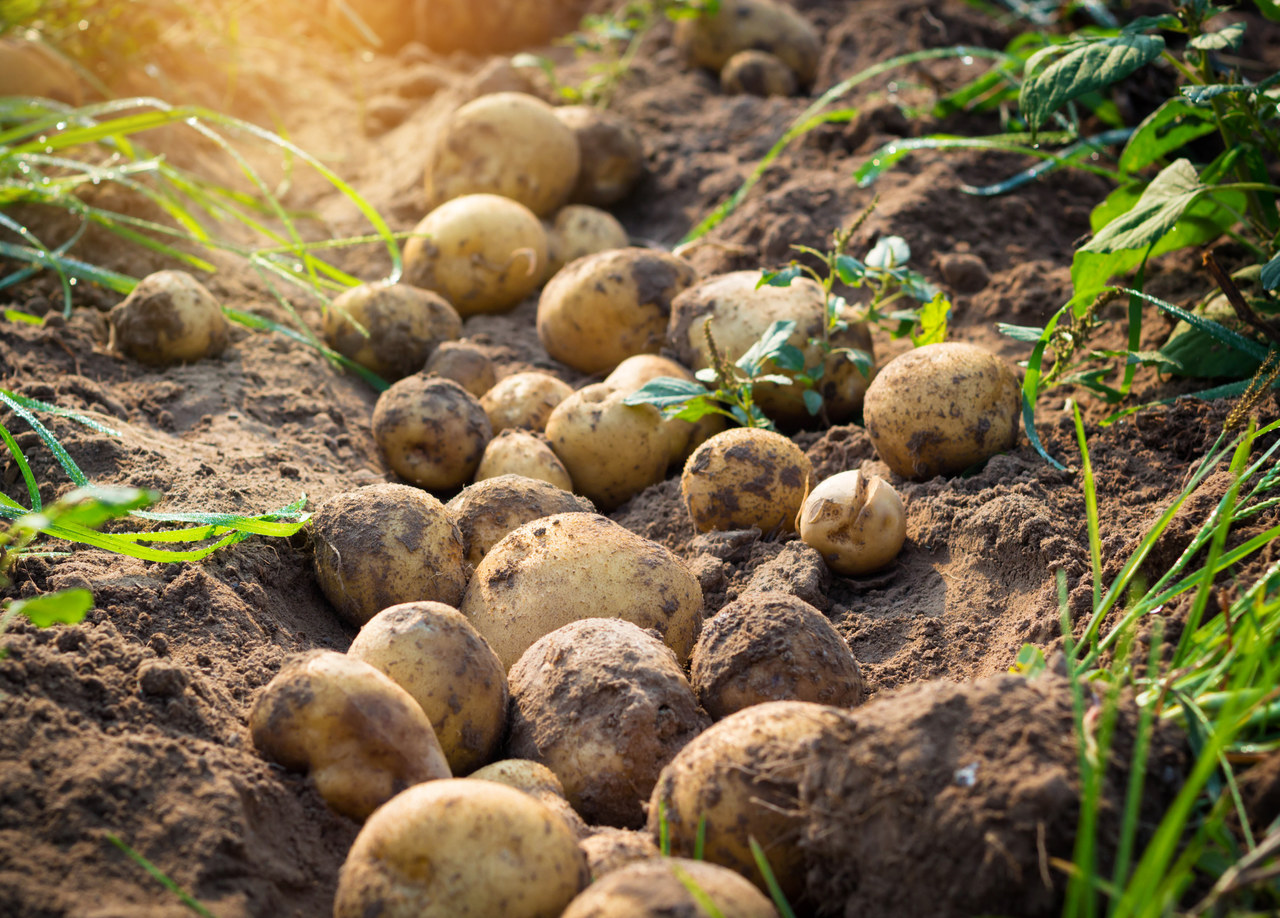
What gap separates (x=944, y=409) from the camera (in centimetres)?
246

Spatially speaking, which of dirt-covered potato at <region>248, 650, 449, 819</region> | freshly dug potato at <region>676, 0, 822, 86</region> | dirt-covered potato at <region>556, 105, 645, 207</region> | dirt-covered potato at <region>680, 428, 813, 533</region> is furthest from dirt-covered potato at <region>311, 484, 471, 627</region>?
freshly dug potato at <region>676, 0, 822, 86</region>

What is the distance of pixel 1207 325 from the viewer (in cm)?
240

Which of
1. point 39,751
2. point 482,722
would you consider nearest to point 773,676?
point 482,722

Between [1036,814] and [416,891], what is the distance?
84 cm

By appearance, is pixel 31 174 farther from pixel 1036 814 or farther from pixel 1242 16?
pixel 1242 16

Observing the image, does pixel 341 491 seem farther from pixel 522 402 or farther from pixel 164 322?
pixel 164 322

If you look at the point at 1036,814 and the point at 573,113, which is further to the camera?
the point at 573,113

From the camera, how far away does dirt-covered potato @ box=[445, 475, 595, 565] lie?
2.40 meters

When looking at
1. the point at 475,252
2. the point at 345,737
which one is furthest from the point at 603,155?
the point at 345,737

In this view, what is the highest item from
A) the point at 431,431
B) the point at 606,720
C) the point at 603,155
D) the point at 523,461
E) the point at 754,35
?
the point at 754,35

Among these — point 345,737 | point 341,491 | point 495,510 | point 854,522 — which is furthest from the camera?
point 341,491

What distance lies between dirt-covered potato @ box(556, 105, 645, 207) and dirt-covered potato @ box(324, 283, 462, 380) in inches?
51.7

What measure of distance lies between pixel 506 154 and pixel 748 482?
225 cm

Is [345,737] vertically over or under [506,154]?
under
